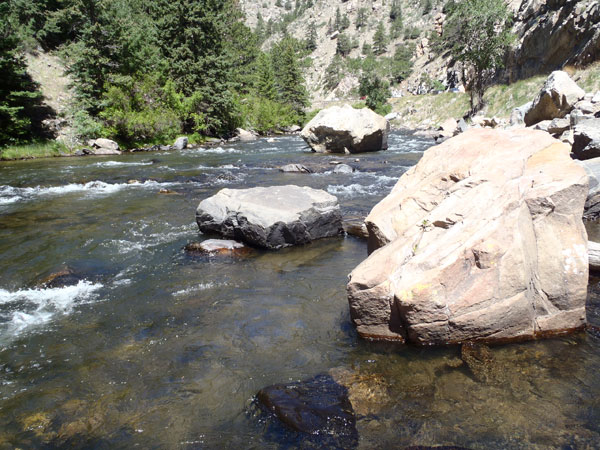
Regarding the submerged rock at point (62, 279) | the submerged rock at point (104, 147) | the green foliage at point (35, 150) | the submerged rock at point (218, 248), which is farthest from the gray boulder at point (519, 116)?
the green foliage at point (35, 150)

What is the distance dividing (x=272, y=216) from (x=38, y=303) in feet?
13.4

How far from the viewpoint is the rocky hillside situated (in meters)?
31.4

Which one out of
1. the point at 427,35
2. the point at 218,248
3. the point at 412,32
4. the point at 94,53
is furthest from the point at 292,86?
the point at 412,32

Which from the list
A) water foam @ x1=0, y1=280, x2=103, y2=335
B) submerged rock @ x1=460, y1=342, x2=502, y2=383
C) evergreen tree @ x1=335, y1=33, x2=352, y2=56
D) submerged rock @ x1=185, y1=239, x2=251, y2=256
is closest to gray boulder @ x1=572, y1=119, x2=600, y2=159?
submerged rock @ x1=460, y1=342, x2=502, y2=383

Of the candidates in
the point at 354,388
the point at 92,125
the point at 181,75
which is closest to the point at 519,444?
the point at 354,388

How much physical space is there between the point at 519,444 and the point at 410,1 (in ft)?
601

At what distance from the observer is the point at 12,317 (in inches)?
207

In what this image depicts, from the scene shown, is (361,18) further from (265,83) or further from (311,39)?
(265,83)

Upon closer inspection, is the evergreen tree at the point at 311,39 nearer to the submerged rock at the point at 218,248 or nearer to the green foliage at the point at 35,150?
the green foliage at the point at 35,150

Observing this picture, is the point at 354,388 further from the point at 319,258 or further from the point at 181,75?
the point at 181,75

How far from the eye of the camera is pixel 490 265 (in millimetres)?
3844

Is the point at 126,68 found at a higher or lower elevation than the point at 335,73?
lower

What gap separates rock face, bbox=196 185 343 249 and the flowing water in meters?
0.33

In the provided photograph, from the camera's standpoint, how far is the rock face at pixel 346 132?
2414 cm
